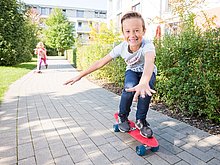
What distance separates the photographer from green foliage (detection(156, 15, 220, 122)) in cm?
348

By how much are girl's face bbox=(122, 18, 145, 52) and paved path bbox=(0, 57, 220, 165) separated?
4.77ft

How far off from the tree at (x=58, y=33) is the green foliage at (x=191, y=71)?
132ft

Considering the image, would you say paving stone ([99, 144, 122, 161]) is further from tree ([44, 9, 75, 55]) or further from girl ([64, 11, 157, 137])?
tree ([44, 9, 75, 55])

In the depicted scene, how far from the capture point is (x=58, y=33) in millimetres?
42156

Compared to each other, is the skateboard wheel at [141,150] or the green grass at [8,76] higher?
the green grass at [8,76]

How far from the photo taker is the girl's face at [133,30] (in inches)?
98.9

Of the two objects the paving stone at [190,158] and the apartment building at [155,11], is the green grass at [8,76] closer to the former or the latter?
the paving stone at [190,158]

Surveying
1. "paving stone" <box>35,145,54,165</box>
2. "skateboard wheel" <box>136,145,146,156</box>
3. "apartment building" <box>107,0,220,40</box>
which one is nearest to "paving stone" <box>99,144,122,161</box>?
"skateboard wheel" <box>136,145,146,156</box>

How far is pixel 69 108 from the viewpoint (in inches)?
188

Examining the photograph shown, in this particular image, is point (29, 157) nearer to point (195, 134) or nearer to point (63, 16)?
point (195, 134)

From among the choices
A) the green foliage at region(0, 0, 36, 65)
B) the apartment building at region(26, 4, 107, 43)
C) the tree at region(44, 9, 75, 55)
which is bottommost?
the green foliage at region(0, 0, 36, 65)

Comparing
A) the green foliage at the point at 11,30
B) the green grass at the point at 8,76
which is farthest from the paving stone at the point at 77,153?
the green foliage at the point at 11,30

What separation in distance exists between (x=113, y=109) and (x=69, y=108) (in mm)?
1026

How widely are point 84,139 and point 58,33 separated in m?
41.8
